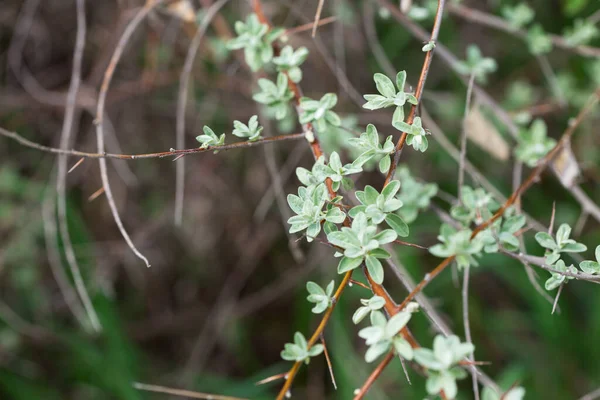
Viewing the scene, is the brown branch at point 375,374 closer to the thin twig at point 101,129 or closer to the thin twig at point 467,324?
the thin twig at point 467,324

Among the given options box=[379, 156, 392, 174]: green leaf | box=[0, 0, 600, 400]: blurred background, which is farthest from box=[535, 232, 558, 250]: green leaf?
box=[0, 0, 600, 400]: blurred background

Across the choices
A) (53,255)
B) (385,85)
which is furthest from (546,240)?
(53,255)

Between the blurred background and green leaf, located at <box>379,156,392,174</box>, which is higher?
green leaf, located at <box>379,156,392,174</box>

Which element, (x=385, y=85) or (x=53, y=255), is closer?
(x=385, y=85)

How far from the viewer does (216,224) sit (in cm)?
184

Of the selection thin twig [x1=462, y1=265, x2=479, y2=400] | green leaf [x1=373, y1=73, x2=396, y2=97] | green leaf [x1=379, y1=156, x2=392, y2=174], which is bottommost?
thin twig [x1=462, y1=265, x2=479, y2=400]

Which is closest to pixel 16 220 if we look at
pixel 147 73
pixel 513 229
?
pixel 147 73

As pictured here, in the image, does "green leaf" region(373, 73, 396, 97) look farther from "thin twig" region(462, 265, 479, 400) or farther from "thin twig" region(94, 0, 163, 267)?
"thin twig" region(94, 0, 163, 267)

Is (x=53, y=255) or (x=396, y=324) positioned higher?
(x=396, y=324)

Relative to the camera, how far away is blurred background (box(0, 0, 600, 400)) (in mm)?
1515

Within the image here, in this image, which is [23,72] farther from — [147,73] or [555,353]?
[555,353]

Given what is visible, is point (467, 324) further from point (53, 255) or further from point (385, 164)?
point (53, 255)

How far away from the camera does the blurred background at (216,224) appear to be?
1515mm

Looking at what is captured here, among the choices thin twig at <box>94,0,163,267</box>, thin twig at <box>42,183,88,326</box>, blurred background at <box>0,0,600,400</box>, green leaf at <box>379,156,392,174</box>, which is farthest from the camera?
blurred background at <box>0,0,600,400</box>
